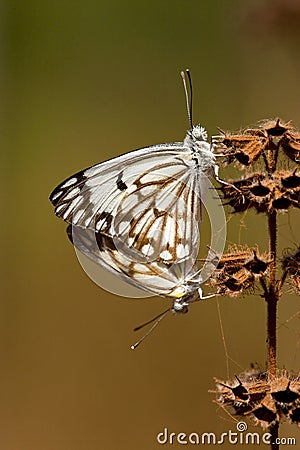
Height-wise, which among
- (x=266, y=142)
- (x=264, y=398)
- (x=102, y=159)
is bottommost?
(x=264, y=398)

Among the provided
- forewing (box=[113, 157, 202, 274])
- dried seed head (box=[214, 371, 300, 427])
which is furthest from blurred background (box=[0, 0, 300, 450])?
dried seed head (box=[214, 371, 300, 427])

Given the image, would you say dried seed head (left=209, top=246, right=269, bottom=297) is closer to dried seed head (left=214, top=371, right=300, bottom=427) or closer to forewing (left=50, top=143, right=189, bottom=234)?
dried seed head (left=214, top=371, right=300, bottom=427)

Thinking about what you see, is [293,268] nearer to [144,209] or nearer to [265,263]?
[265,263]

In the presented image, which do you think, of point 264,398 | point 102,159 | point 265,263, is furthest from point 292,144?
point 102,159

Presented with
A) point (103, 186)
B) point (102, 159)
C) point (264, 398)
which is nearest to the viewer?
point (264, 398)

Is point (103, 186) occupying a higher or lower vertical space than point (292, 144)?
higher

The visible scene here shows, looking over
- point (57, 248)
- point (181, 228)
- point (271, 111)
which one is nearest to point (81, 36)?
point (57, 248)

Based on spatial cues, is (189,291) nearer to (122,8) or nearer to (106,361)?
(106,361)

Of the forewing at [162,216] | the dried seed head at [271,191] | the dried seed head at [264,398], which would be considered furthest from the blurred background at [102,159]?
the dried seed head at [271,191]
